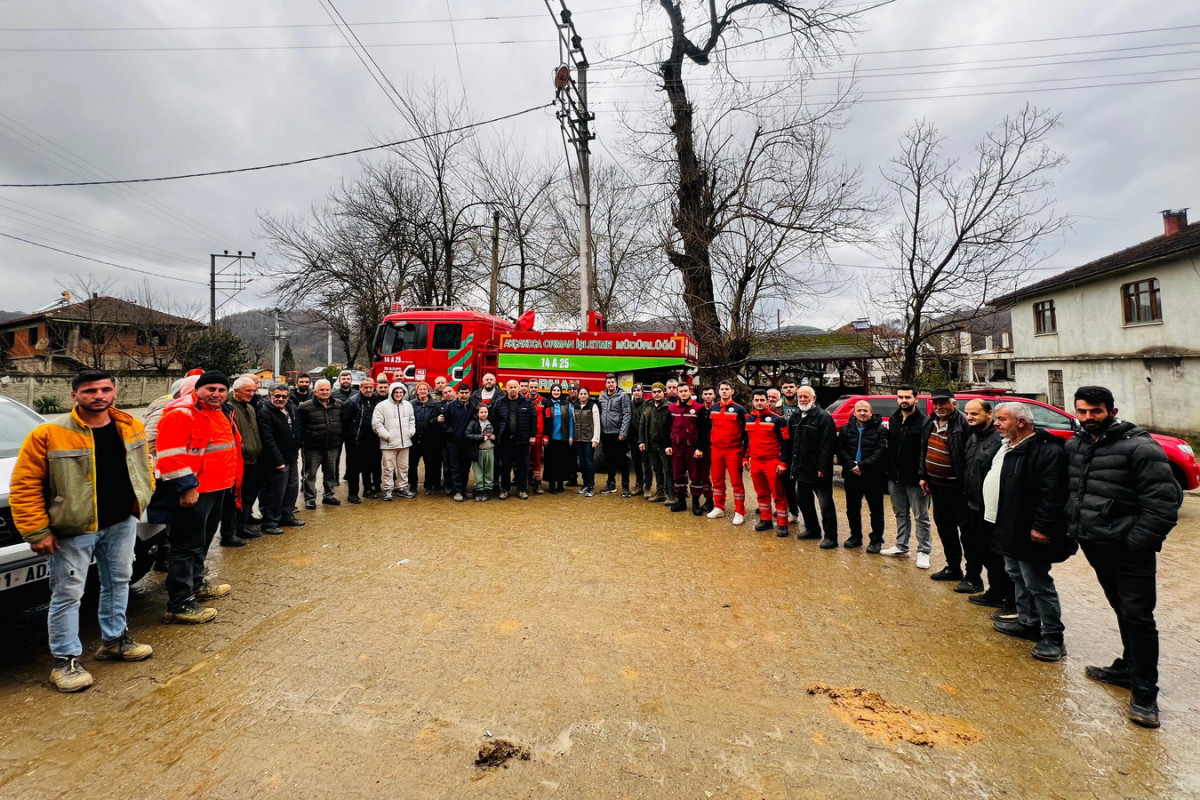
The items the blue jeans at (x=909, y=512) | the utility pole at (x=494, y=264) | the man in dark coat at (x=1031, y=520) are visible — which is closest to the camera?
the man in dark coat at (x=1031, y=520)

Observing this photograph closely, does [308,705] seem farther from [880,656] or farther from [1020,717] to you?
[1020,717]

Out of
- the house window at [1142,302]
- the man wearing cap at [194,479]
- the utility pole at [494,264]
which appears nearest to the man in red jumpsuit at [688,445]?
the man wearing cap at [194,479]

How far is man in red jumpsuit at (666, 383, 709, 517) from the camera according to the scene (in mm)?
7289

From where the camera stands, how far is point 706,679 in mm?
3176

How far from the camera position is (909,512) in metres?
5.55

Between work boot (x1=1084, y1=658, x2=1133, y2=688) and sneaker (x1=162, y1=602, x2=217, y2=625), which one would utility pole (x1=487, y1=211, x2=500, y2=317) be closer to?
A: sneaker (x1=162, y1=602, x2=217, y2=625)

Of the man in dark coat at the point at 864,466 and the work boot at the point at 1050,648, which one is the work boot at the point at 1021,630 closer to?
the work boot at the point at 1050,648

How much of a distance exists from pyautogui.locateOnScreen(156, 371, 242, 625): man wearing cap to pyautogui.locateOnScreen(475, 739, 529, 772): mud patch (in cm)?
270

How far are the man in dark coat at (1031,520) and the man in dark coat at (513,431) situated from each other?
5795 mm

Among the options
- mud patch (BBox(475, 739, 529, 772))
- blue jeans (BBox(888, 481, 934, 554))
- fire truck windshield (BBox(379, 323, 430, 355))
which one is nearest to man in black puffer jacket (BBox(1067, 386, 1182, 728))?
blue jeans (BBox(888, 481, 934, 554))

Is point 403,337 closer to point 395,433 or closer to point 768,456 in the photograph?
point 395,433

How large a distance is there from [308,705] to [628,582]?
2.62m

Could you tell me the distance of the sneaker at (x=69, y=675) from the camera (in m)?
2.97

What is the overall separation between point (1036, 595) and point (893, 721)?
1.69m
